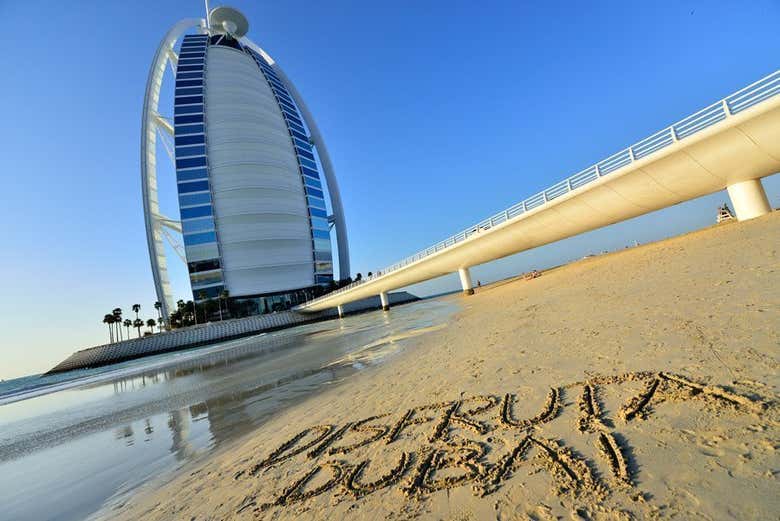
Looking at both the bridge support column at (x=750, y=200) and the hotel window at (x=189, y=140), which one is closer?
the bridge support column at (x=750, y=200)

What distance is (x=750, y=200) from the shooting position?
17.0 meters

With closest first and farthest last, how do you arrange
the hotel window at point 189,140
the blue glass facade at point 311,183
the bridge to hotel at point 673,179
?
the bridge to hotel at point 673,179 → the hotel window at point 189,140 → the blue glass facade at point 311,183

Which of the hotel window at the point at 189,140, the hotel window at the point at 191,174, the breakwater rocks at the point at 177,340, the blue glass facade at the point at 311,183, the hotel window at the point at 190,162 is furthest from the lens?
the blue glass facade at the point at 311,183

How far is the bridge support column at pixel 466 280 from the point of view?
151 ft

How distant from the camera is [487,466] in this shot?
3.24 metres

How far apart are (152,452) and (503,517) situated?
769 cm

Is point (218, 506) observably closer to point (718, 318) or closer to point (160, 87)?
point (718, 318)

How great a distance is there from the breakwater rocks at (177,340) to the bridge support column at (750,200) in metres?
75.6

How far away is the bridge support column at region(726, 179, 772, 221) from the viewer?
16781mm

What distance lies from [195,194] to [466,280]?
74.2 m

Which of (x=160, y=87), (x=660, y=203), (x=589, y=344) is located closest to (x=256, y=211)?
(x=160, y=87)

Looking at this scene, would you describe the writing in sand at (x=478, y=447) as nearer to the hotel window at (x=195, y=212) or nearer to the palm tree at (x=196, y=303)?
the palm tree at (x=196, y=303)

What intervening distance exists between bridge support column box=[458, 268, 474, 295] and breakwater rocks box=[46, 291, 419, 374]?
46536 millimetres

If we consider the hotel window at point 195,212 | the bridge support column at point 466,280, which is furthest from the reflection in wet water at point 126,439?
the hotel window at point 195,212
